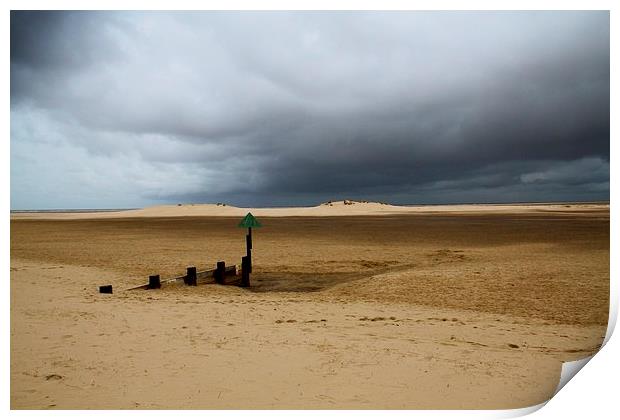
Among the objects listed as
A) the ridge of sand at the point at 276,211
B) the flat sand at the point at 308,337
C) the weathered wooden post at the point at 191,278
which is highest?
the ridge of sand at the point at 276,211

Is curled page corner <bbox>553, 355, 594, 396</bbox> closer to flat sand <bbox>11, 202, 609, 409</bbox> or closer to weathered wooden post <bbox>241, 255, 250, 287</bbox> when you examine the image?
flat sand <bbox>11, 202, 609, 409</bbox>

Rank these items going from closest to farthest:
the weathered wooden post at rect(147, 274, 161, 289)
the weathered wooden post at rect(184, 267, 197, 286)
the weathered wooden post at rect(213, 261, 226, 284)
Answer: the weathered wooden post at rect(147, 274, 161, 289), the weathered wooden post at rect(184, 267, 197, 286), the weathered wooden post at rect(213, 261, 226, 284)

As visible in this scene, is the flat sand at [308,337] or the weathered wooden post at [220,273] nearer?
the flat sand at [308,337]

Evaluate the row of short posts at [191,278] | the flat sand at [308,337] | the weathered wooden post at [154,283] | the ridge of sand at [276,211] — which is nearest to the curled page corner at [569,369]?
the flat sand at [308,337]

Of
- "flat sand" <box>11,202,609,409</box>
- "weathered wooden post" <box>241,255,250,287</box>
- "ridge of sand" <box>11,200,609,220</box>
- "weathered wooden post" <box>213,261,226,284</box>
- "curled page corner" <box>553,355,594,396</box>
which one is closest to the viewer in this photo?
"flat sand" <box>11,202,609,409</box>

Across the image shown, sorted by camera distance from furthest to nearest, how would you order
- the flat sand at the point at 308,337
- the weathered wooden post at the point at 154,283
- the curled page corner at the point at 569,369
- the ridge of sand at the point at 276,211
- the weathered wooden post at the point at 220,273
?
the ridge of sand at the point at 276,211 < the weathered wooden post at the point at 220,273 < the weathered wooden post at the point at 154,283 < the curled page corner at the point at 569,369 < the flat sand at the point at 308,337

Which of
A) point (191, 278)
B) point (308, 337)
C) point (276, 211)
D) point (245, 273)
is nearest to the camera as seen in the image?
point (308, 337)

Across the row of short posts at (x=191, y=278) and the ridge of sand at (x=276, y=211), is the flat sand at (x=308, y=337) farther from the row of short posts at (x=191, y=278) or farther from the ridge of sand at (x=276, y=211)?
the ridge of sand at (x=276, y=211)

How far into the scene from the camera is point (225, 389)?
6000 millimetres

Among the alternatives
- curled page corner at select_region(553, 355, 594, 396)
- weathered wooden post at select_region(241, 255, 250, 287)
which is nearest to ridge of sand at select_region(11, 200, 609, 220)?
weathered wooden post at select_region(241, 255, 250, 287)

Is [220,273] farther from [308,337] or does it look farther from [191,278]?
[308,337]

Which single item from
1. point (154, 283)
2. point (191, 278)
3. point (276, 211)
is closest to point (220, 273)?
point (191, 278)

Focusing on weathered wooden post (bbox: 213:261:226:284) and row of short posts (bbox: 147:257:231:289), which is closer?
row of short posts (bbox: 147:257:231:289)
